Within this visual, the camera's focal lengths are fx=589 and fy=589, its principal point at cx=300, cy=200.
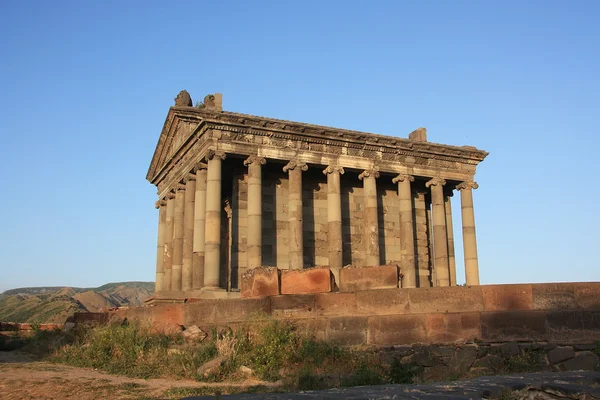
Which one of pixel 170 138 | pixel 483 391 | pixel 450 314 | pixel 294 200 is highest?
pixel 170 138

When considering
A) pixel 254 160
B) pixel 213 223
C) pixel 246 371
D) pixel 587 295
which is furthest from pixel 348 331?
pixel 254 160

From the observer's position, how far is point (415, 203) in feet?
107

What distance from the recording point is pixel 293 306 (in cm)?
1472

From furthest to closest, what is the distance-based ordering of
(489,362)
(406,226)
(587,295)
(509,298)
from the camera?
(406,226) < (509,298) < (587,295) < (489,362)

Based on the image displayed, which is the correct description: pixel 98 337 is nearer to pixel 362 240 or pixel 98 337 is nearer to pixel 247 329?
pixel 247 329

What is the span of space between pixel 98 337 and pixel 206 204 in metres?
11.2

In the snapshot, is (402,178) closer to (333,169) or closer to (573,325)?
(333,169)

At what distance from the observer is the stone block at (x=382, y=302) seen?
13547 mm

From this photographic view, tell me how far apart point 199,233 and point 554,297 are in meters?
16.1

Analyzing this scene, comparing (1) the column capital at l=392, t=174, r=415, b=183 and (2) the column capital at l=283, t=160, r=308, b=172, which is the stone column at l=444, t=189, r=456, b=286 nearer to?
(1) the column capital at l=392, t=174, r=415, b=183

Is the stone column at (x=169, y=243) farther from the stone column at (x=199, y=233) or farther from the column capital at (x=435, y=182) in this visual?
the column capital at (x=435, y=182)

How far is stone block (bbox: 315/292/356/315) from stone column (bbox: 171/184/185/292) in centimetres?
1465

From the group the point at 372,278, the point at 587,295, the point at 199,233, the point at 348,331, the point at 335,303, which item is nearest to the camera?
the point at 587,295

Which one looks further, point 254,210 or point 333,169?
point 333,169
